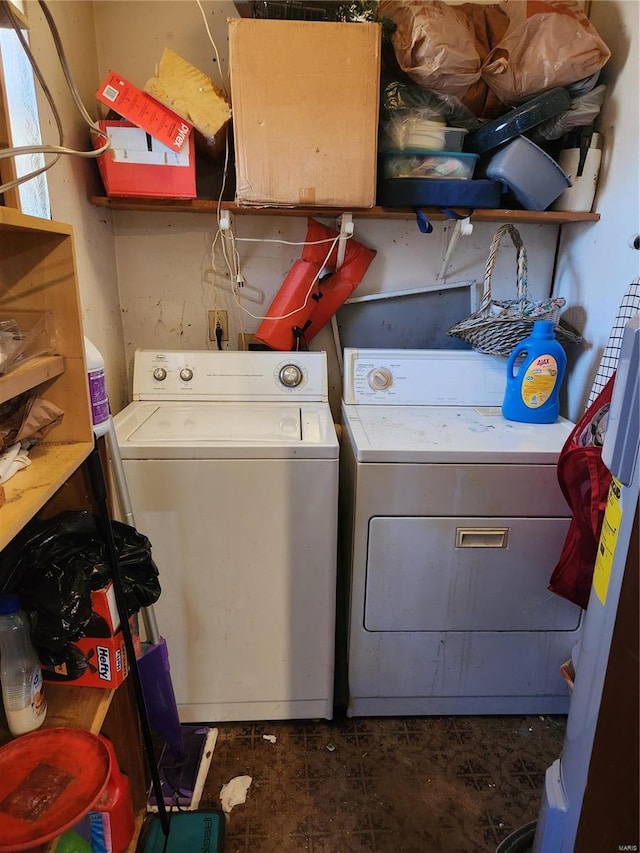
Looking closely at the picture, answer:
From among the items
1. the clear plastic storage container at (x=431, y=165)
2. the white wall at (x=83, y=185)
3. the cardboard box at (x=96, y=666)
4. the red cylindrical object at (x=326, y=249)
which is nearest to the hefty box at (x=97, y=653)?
the cardboard box at (x=96, y=666)

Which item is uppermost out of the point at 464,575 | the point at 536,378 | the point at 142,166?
the point at 142,166

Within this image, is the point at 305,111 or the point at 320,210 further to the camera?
the point at 320,210

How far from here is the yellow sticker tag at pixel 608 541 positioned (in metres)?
0.86

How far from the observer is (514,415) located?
175 cm

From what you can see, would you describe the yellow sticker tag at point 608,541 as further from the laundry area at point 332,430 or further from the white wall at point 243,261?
the white wall at point 243,261

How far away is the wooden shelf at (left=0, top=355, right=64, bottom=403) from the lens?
0.82 meters

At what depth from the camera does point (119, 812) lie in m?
1.21

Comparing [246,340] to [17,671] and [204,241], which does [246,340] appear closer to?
[204,241]

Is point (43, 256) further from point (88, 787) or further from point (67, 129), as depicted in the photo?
point (88, 787)

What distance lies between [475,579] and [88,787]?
1.09 meters

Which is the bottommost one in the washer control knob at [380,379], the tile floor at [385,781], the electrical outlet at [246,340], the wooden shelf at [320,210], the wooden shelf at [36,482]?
the tile floor at [385,781]

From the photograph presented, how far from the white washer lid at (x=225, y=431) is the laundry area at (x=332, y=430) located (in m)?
0.01

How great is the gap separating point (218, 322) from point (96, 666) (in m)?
1.29

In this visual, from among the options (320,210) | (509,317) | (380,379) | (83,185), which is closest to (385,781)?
(380,379)
